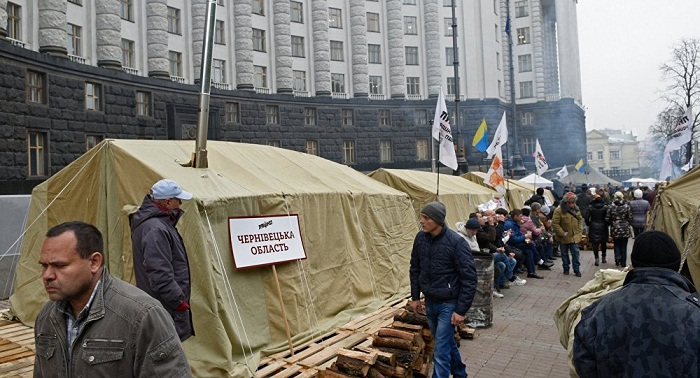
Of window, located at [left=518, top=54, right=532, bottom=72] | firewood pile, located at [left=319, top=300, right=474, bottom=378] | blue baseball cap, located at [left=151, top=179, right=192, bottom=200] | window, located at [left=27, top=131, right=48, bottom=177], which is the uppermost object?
window, located at [left=518, top=54, right=532, bottom=72]

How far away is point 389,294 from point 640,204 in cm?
799

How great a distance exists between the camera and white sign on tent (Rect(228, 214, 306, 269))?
626 centimetres

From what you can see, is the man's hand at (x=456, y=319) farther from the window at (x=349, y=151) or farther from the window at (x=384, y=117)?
the window at (x=384, y=117)

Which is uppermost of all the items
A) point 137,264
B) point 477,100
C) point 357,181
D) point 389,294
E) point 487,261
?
point 477,100

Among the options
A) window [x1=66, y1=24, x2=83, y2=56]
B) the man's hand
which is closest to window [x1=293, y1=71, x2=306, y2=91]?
window [x1=66, y1=24, x2=83, y2=56]

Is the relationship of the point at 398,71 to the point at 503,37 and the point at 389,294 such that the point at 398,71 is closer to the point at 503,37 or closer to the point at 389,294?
the point at 503,37

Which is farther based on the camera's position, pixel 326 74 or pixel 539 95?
pixel 539 95

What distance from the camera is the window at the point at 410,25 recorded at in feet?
143

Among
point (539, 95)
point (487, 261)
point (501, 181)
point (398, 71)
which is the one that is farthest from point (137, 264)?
point (539, 95)

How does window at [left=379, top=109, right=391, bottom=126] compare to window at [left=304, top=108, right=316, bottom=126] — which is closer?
window at [left=304, top=108, right=316, bottom=126]

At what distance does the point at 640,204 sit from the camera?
44.7ft

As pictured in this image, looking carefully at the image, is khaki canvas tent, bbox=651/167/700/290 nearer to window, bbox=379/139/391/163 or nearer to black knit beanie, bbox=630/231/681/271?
black knit beanie, bbox=630/231/681/271

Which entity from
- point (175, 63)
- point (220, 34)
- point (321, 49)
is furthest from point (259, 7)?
point (175, 63)

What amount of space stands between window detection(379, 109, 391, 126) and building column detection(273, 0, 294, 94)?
26.6 feet
